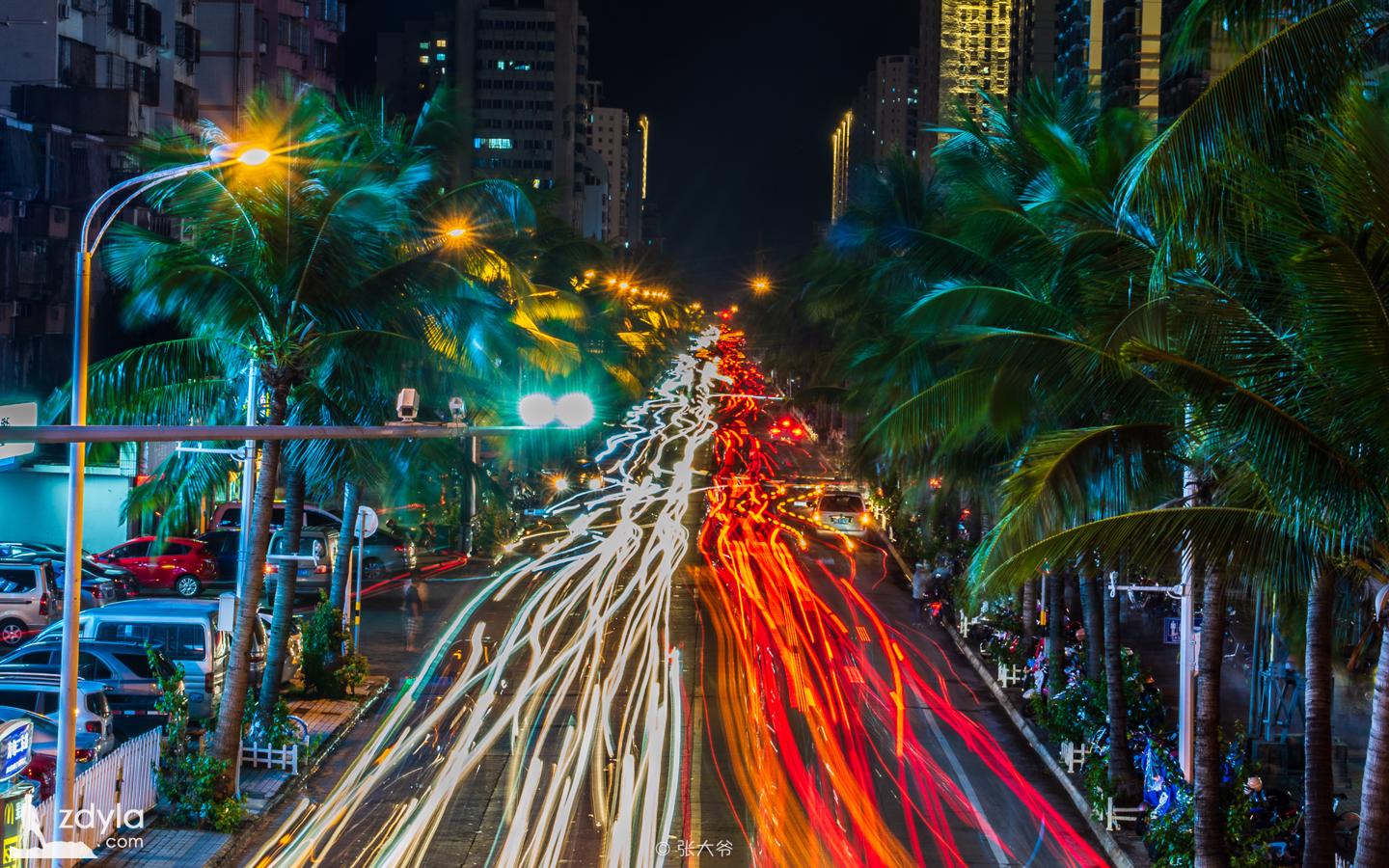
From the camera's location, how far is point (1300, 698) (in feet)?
66.0

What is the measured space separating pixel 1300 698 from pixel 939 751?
192 inches

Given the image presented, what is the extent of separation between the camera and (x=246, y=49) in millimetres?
57344

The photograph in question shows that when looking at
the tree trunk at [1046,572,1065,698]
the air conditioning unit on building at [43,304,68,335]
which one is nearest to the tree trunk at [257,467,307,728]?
the tree trunk at [1046,572,1065,698]

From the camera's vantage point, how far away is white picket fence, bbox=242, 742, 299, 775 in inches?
725

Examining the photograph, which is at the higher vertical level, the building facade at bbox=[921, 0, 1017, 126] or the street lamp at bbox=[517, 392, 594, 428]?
the building facade at bbox=[921, 0, 1017, 126]

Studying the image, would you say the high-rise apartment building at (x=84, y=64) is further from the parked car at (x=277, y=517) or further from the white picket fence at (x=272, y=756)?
the white picket fence at (x=272, y=756)

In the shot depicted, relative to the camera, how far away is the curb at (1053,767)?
53.0 feet

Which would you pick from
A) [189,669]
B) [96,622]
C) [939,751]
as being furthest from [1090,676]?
[96,622]

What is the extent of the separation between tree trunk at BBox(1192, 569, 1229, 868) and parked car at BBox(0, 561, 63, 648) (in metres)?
20.7

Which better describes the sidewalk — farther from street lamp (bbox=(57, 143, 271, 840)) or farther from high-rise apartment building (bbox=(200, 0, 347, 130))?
high-rise apartment building (bbox=(200, 0, 347, 130))

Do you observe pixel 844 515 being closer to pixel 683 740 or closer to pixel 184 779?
pixel 683 740

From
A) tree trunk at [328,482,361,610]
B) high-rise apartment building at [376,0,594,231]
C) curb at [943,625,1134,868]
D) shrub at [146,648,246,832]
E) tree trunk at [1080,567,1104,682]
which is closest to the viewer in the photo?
shrub at [146,648,246,832]

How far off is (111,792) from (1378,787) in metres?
11.6

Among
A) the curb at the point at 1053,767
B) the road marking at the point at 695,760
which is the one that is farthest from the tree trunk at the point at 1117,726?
the road marking at the point at 695,760
